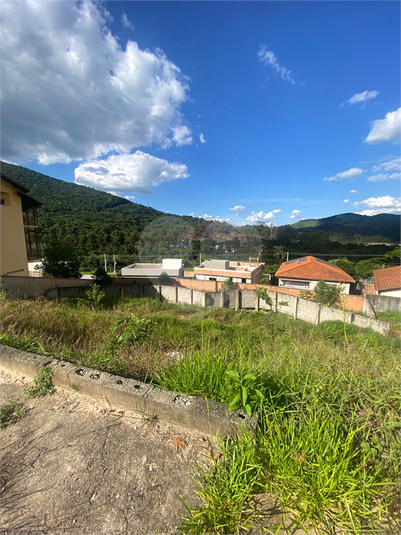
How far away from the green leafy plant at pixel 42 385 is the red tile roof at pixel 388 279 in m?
20.7

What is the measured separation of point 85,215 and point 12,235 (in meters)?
28.8

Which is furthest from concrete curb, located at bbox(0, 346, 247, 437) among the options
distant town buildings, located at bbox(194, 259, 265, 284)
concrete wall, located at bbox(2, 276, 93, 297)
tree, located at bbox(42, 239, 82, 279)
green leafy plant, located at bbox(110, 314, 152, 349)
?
distant town buildings, located at bbox(194, 259, 265, 284)

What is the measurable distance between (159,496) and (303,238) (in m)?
52.2

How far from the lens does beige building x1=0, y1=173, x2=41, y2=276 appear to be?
35.8 ft

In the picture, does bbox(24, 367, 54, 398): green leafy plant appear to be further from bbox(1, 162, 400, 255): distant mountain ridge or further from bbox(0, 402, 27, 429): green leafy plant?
bbox(1, 162, 400, 255): distant mountain ridge

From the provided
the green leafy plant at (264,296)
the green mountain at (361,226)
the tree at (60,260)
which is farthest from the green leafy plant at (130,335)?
the green mountain at (361,226)

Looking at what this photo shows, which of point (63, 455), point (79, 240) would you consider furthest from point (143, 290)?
point (79, 240)

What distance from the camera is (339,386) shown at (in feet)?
4.68

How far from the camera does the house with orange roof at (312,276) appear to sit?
781 inches

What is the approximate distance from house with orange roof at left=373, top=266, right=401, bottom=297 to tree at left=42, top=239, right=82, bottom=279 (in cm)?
2176

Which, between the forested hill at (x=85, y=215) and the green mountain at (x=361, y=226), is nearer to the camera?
the forested hill at (x=85, y=215)

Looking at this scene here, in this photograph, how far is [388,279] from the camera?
17.8 metres

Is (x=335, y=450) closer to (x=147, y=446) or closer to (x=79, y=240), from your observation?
(x=147, y=446)

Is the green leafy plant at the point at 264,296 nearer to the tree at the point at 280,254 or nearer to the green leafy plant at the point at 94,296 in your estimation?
the green leafy plant at the point at 94,296
